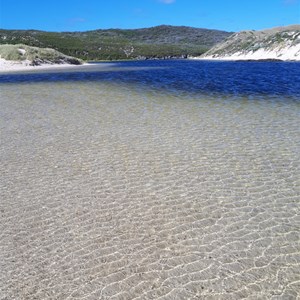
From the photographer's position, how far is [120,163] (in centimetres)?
891

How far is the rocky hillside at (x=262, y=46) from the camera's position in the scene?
9414 centimetres

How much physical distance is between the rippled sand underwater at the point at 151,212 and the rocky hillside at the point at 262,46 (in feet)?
284

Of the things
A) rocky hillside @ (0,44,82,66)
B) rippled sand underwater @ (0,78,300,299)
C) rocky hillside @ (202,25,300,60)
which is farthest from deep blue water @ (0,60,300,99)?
rocky hillside @ (202,25,300,60)

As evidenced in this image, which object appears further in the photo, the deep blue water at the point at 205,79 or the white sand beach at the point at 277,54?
the white sand beach at the point at 277,54

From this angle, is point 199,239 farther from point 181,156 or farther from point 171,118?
point 171,118

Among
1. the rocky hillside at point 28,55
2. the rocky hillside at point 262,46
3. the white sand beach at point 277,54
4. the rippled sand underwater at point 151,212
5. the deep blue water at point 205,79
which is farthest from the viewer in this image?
the rocky hillside at point 262,46

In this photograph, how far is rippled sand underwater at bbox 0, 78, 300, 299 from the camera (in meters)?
4.43

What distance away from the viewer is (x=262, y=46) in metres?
110

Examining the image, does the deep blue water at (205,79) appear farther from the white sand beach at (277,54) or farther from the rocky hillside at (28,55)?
the white sand beach at (277,54)

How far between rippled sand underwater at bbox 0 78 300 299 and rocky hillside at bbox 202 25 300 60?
86593mm

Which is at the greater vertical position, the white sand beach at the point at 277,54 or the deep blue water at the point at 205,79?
the deep blue water at the point at 205,79

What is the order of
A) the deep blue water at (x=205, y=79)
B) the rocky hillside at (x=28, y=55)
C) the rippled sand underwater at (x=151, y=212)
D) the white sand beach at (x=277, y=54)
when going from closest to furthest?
the rippled sand underwater at (x=151, y=212) → the deep blue water at (x=205, y=79) → the rocky hillside at (x=28, y=55) → the white sand beach at (x=277, y=54)

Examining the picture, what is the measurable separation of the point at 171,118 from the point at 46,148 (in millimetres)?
6015

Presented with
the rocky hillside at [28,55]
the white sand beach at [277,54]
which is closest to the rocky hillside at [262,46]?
the white sand beach at [277,54]
